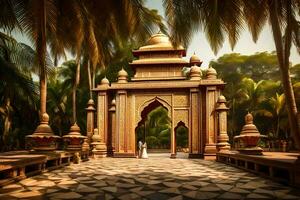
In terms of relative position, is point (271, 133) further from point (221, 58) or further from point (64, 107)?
point (64, 107)

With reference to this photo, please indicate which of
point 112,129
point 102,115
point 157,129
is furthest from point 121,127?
point 157,129

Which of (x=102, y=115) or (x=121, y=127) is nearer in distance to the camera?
(x=121, y=127)

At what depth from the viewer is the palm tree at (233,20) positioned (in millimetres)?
7414

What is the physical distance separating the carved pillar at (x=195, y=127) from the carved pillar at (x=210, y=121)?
544mm

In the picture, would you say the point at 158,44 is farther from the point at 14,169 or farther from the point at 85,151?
the point at 14,169

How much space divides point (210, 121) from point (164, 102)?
2.82 meters

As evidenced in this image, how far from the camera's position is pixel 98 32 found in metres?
10.8

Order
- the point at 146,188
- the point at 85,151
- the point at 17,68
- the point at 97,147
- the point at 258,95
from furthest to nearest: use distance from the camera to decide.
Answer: the point at 258,95 → the point at 97,147 → the point at 85,151 → the point at 17,68 → the point at 146,188

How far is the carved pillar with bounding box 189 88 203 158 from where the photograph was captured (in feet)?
A: 58.7

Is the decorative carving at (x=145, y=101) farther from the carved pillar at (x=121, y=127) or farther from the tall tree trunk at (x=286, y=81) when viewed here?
the tall tree trunk at (x=286, y=81)

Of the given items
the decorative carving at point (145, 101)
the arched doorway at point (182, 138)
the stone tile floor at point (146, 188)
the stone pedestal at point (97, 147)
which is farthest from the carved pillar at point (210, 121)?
the arched doorway at point (182, 138)

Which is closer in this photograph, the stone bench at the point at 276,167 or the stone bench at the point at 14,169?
the stone bench at the point at 276,167

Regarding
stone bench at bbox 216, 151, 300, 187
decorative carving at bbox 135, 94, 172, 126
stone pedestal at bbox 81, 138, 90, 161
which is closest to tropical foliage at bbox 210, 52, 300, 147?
decorative carving at bbox 135, 94, 172, 126

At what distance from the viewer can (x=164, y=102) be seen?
61.6 feet
